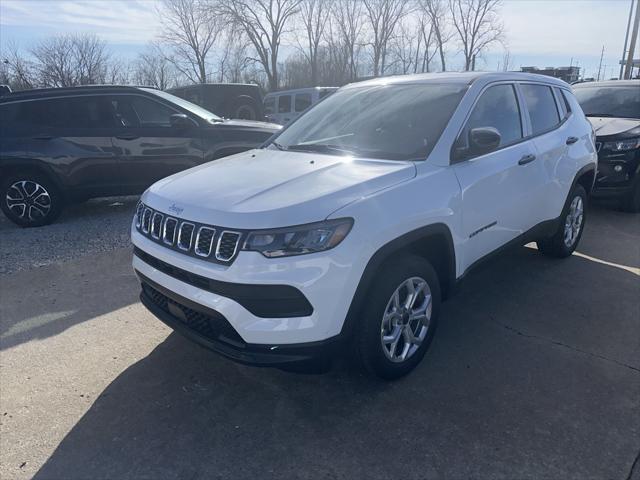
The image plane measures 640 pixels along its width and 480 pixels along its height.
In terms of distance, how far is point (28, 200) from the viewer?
6355 millimetres

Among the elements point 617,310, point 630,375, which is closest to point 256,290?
point 630,375

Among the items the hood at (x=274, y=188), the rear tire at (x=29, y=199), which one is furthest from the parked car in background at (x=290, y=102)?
the hood at (x=274, y=188)

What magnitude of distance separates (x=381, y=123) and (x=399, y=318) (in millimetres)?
1413

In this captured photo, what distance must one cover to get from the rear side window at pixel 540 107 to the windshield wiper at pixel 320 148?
185 cm

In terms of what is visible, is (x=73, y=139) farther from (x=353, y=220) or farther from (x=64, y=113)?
(x=353, y=220)

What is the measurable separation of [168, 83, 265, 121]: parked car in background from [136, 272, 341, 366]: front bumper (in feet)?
40.7

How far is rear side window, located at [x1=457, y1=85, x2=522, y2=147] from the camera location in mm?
3314

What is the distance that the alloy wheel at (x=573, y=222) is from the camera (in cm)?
477

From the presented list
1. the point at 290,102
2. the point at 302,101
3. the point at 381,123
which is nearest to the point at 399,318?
the point at 381,123

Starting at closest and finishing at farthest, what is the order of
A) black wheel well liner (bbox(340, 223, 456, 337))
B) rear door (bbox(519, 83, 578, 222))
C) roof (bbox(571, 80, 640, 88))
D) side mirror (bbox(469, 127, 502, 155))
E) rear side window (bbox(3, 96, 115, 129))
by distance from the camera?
black wheel well liner (bbox(340, 223, 456, 337)), side mirror (bbox(469, 127, 502, 155)), rear door (bbox(519, 83, 578, 222)), rear side window (bbox(3, 96, 115, 129)), roof (bbox(571, 80, 640, 88))

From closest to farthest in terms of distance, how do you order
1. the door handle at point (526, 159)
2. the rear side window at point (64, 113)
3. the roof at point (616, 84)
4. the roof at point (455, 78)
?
the roof at point (455, 78) → the door handle at point (526, 159) → the rear side window at point (64, 113) → the roof at point (616, 84)

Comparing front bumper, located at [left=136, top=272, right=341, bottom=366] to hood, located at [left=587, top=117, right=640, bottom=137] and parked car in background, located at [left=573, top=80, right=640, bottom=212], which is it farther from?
hood, located at [left=587, top=117, right=640, bottom=137]

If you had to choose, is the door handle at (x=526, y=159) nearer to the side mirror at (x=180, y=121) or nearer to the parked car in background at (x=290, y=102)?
the side mirror at (x=180, y=121)

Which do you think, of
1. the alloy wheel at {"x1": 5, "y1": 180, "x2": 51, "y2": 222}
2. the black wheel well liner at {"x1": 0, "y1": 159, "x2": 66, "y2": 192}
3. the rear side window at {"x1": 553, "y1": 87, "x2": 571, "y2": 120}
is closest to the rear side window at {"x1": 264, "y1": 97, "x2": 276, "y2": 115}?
the black wheel well liner at {"x1": 0, "y1": 159, "x2": 66, "y2": 192}
